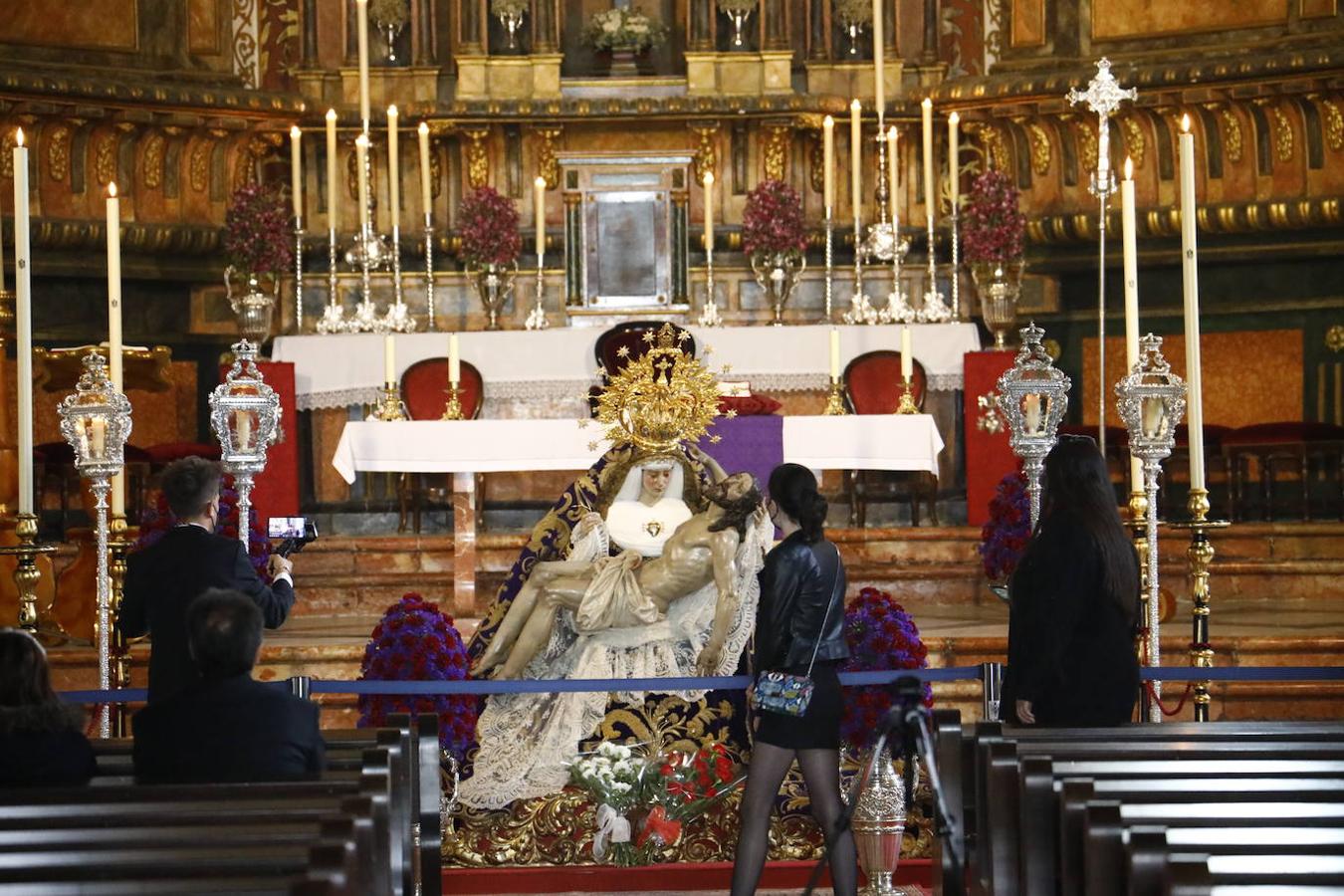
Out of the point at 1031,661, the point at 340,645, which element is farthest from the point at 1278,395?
the point at 1031,661

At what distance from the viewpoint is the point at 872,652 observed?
22.1ft

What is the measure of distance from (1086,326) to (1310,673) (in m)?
5.95

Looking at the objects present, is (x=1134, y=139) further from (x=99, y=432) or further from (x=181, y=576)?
(x=181, y=576)

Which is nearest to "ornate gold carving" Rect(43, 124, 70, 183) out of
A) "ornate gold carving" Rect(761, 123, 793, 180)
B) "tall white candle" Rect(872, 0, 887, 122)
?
"ornate gold carving" Rect(761, 123, 793, 180)

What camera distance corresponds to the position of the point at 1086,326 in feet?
38.5

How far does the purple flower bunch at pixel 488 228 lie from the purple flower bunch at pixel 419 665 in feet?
14.9

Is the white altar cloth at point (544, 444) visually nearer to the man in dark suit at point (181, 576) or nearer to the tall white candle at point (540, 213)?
the tall white candle at point (540, 213)

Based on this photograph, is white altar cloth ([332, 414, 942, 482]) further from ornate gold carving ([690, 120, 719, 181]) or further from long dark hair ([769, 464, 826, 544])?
long dark hair ([769, 464, 826, 544])

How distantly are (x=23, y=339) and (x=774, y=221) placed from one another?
533 cm

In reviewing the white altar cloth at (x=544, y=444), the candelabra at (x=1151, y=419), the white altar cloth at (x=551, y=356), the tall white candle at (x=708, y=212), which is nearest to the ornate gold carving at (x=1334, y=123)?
the white altar cloth at (x=551, y=356)

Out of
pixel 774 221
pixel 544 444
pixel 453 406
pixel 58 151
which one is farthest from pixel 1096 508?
pixel 58 151

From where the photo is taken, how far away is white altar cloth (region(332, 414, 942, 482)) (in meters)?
9.05

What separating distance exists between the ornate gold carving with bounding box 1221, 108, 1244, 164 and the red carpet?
5.75 m

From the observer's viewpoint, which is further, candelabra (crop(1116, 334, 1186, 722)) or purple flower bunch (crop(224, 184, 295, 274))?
purple flower bunch (crop(224, 184, 295, 274))
